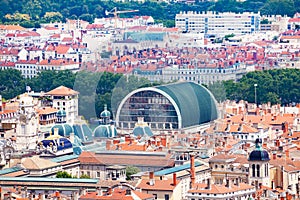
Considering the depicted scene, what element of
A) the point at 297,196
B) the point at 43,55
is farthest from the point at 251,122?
the point at 43,55

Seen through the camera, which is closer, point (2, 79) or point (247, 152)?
point (247, 152)

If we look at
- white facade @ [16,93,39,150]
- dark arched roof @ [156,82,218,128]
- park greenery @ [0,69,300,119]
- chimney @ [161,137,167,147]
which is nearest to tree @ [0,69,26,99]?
park greenery @ [0,69,300,119]

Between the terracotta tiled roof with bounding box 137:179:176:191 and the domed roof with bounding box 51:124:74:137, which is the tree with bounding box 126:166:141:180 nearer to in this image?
the terracotta tiled roof with bounding box 137:179:176:191

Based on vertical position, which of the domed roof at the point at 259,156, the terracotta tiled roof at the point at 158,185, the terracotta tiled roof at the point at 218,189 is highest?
the domed roof at the point at 259,156

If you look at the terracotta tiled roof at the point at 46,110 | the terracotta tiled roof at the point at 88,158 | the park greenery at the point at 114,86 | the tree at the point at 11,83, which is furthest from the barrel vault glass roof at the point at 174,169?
the tree at the point at 11,83

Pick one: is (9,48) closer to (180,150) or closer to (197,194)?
(180,150)

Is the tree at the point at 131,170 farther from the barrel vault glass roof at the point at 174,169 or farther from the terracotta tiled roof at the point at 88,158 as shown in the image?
the terracotta tiled roof at the point at 88,158
